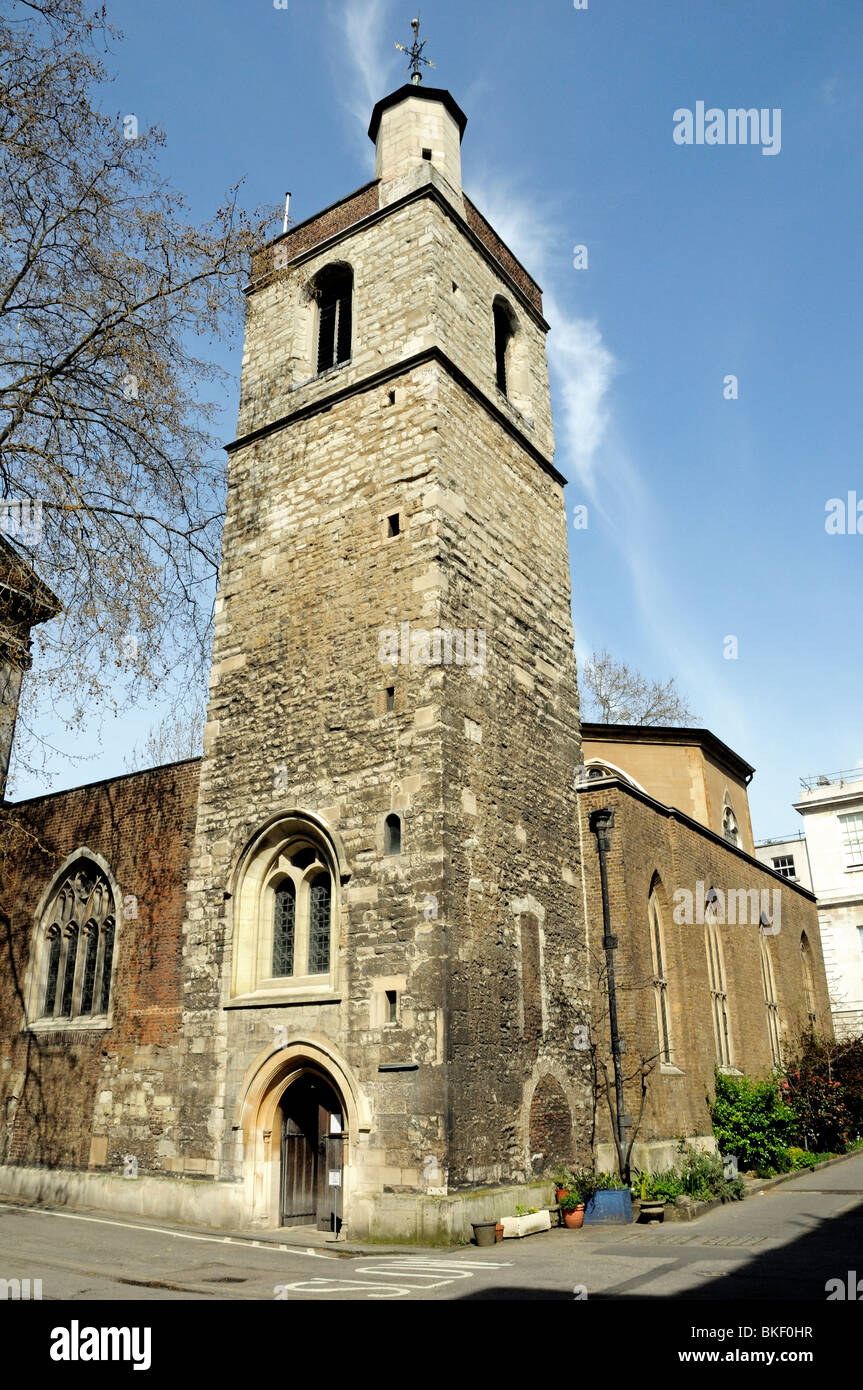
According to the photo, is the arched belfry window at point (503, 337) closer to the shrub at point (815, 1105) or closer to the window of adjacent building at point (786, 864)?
the shrub at point (815, 1105)

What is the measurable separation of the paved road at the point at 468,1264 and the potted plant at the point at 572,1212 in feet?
0.87

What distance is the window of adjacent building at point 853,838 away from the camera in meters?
38.2

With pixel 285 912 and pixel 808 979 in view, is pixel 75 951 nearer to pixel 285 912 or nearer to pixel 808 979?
pixel 285 912

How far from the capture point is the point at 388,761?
1309 cm

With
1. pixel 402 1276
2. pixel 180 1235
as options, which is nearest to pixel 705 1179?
pixel 402 1276

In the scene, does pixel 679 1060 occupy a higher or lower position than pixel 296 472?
lower

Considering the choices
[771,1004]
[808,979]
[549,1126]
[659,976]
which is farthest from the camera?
[808,979]

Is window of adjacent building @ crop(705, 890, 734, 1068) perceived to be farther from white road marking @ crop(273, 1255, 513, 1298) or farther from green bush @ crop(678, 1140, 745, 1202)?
white road marking @ crop(273, 1255, 513, 1298)

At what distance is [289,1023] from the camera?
508 inches

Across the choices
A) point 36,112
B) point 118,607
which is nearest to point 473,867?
point 118,607

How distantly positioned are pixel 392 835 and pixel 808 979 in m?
18.0

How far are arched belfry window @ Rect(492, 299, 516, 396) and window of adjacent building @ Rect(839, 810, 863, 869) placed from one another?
27.3 m

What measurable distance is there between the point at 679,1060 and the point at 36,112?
53.1 ft
